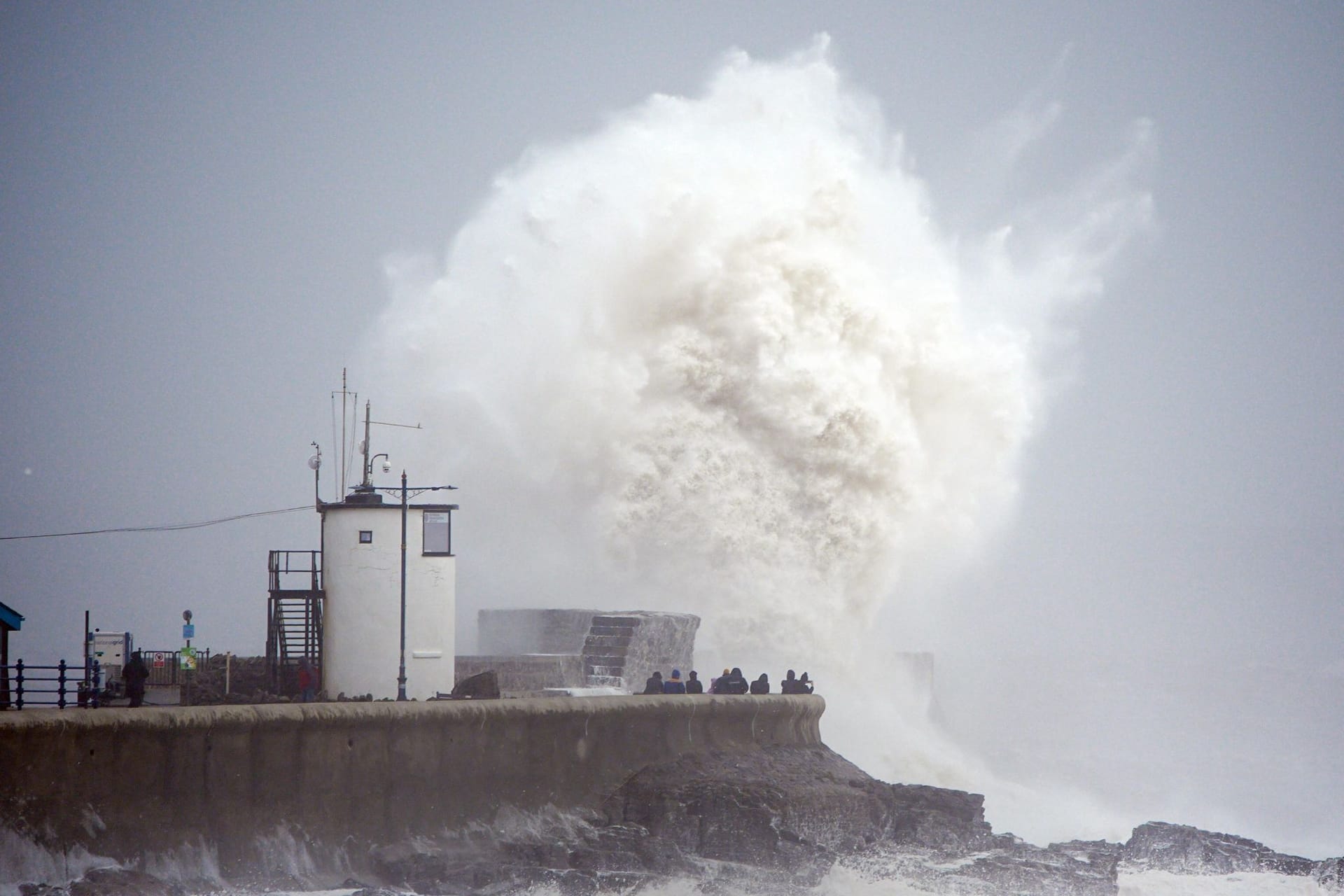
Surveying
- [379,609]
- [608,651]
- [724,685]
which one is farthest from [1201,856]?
[379,609]

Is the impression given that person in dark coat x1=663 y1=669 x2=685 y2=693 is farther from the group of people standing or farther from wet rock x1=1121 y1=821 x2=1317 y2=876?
wet rock x1=1121 y1=821 x2=1317 y2=876

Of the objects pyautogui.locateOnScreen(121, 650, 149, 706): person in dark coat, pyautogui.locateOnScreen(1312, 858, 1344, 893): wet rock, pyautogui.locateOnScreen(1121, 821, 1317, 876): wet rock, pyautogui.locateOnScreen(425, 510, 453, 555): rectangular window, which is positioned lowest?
pyautogui.locateOnScreen(1312, 858, 1344, 893): wet rock

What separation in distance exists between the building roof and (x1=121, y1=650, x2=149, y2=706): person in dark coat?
108 centimetres

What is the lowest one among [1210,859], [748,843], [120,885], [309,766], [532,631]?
[1210,859]

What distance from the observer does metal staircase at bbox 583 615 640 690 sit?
69.3ft

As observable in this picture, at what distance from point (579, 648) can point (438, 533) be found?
20.2 feet

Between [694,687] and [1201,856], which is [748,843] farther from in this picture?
[1201,856]

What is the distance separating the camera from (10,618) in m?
14.1

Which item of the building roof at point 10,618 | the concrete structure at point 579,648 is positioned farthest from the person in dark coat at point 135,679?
the concrete structure at point 579,648

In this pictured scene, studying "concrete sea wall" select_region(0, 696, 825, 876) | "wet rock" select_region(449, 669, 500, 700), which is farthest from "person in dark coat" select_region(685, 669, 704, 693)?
"wet rock" select_region(449, 669, 500, 700)

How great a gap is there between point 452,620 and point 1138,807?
14.8m

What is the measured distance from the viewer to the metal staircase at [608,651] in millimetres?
21109

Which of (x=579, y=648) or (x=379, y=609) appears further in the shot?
(x=579, y=648)

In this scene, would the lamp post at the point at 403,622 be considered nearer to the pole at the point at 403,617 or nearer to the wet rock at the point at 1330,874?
the pole at the point at 403,617
